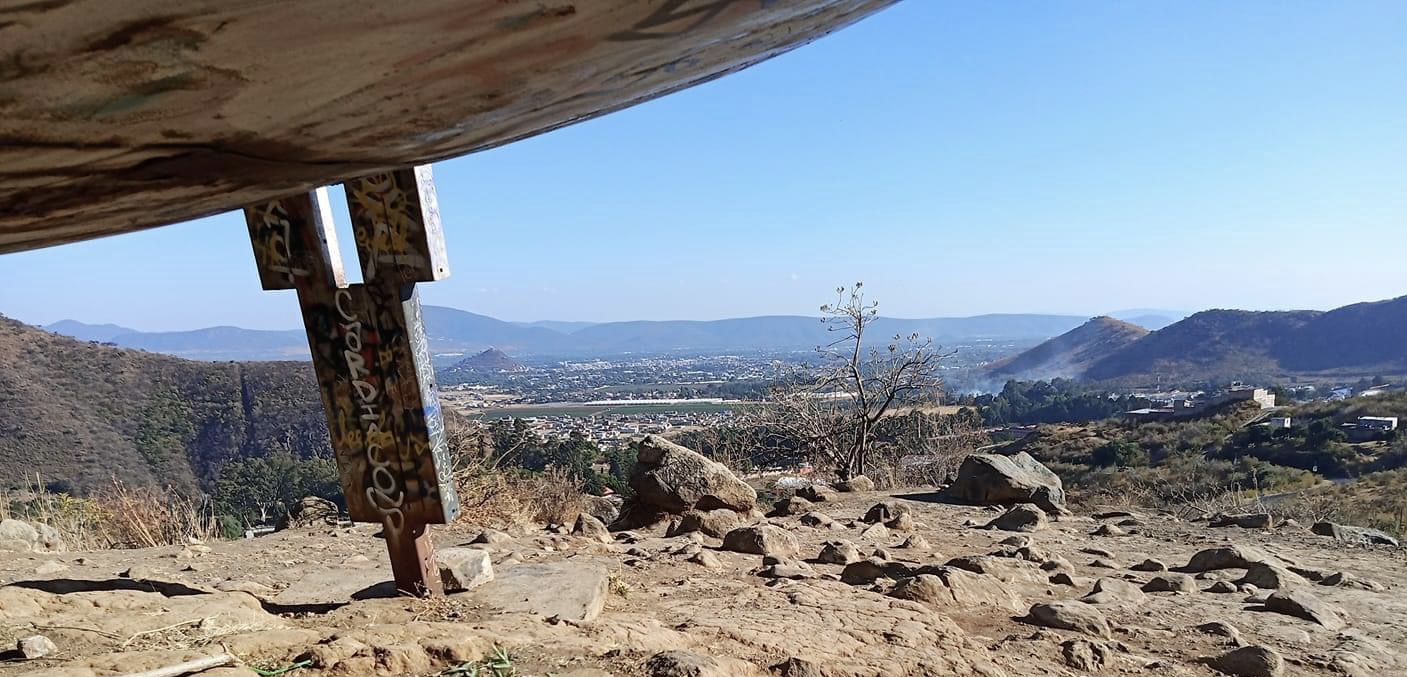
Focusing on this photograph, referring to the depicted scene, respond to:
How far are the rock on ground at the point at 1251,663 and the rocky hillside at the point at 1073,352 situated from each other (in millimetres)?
55995

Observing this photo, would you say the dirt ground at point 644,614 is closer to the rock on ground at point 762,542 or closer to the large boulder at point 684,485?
the rock on ground at point 762,542

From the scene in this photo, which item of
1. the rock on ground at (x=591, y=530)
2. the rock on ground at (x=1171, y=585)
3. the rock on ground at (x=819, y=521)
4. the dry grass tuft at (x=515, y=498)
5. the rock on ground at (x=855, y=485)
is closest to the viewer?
the rock on ground at (x=1171, y=585)

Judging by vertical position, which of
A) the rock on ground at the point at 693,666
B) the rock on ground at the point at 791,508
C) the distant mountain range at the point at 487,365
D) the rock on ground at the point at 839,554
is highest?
the distant mountain range at the point at 487,365

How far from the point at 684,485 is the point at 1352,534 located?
214 inches

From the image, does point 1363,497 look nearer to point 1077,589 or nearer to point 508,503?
point 1077,589

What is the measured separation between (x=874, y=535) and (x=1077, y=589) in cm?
188

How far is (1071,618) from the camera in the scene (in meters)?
4.07

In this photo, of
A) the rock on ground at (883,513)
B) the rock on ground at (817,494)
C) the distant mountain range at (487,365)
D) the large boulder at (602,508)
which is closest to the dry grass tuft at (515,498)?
the large boulder at (602,508)

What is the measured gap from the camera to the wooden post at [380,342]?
388 cm

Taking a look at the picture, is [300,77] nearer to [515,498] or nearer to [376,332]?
[376,332]

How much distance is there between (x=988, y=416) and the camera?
32.2 metres

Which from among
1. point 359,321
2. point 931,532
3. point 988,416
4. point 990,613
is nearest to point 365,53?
point 359,321

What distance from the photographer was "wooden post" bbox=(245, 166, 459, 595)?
388 cm

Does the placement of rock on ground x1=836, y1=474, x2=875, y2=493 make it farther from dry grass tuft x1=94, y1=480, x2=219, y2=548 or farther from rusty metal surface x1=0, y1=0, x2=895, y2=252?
rusty metal surface x1=0, y1=0, x2=895, y2=252
